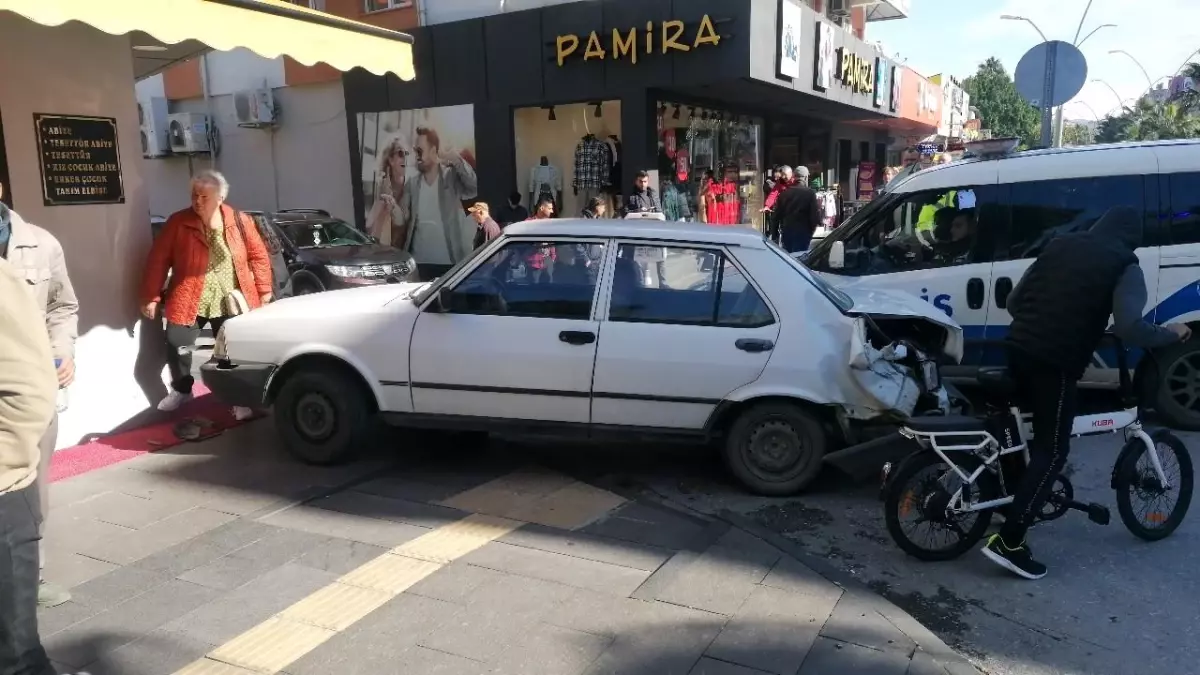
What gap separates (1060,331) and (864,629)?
5.25 feet

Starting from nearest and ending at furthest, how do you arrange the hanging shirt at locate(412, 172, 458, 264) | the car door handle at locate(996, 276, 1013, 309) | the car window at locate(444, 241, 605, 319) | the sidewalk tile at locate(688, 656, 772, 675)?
1. the sidewalk tile at locate(688, 656, 772, 675)
2. the car window at locate(444, 241, 605, 319)
3. the car door handle at locate(996, 276, 1013, 309)
4. the hanging shirt at locate(412, 172, 458, 264)

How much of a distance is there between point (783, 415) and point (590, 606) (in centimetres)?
178

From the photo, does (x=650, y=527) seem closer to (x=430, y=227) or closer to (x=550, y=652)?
(x=550, y=652)

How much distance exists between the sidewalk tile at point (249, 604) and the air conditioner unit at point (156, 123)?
51.3ft

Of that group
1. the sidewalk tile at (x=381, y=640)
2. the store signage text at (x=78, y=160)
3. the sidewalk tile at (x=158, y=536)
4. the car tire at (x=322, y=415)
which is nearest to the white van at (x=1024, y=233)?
the car tire at (x=322, y=415)

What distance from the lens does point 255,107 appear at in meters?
15.9

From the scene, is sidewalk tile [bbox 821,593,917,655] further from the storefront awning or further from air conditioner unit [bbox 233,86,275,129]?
air conditioner unit [bbox 233,86,275,129]

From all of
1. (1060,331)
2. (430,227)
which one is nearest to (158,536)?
(1060,331)

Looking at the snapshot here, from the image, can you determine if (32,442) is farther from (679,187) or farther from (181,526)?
(679,187)

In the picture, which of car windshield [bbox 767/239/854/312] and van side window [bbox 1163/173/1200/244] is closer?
car windshield [bbox 767/239/854/312]

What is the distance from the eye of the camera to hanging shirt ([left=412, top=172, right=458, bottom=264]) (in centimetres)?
1485

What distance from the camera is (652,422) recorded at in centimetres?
509

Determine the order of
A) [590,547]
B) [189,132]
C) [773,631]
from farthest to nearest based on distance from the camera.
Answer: [189,132]
[590,547]
[773,631]

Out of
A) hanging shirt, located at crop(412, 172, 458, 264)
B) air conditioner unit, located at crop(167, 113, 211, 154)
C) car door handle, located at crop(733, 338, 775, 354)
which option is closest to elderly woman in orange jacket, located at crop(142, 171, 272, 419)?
car door handle, located at crop(733, 338, 775, 354)
